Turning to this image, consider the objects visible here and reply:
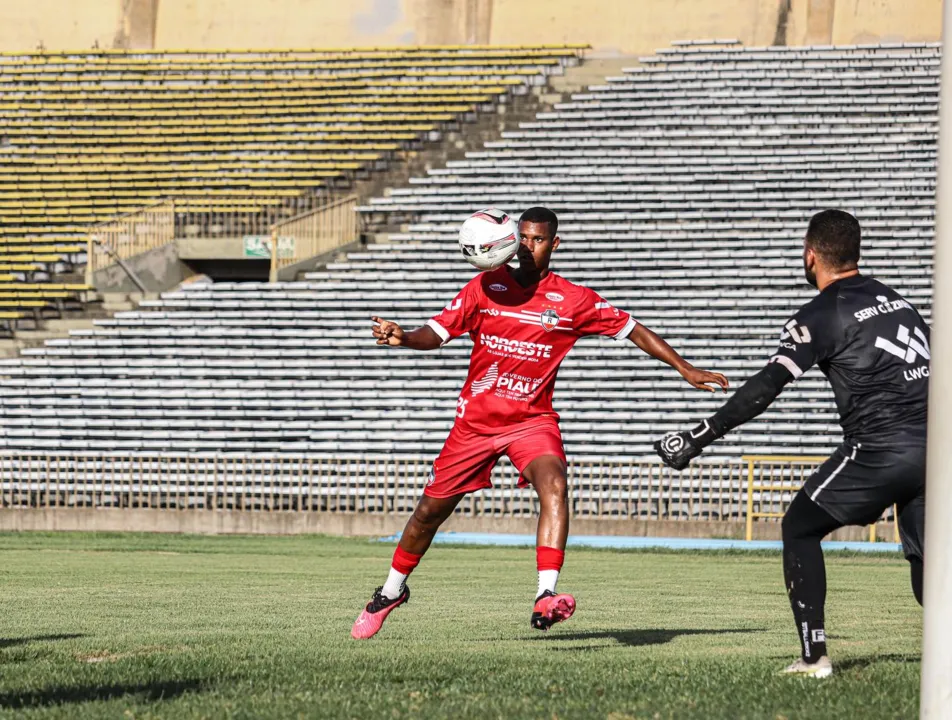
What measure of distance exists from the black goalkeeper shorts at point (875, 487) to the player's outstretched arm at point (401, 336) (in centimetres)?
216

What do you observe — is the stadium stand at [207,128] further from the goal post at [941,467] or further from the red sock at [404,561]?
the goal post at [941,467]

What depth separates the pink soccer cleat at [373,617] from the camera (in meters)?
7.49

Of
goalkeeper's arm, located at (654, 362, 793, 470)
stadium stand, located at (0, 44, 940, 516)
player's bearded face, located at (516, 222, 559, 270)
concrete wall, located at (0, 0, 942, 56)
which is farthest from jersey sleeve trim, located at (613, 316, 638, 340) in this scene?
concrete wall, located at (0, 0, 942, 56)

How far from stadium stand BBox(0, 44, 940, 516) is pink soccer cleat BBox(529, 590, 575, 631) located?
1469 centimetres

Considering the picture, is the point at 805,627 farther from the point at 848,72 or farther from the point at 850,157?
the point at 848,72

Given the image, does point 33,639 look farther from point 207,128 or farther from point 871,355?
point 207,128

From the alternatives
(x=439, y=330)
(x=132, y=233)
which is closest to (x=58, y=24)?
(x=132, y=233)

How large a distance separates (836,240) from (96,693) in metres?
3.31

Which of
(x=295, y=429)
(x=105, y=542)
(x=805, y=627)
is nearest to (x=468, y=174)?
(x=295, y=429)

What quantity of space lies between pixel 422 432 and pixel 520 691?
16.8 meters

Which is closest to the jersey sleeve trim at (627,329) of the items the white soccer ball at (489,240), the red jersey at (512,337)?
the red jersey at (512,337)

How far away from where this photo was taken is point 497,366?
7473 millimetres

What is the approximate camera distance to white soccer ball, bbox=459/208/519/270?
291 inches

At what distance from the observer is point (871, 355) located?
227 inches
